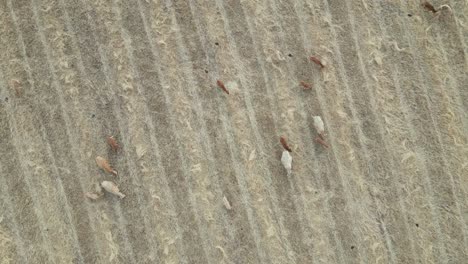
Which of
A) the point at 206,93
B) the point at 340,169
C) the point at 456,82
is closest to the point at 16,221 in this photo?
the point at 206,93

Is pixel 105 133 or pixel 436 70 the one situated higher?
pixel 436 70

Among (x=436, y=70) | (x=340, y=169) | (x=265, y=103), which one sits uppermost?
(x=436, y=70)

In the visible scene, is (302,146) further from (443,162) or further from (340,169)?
(443,162)

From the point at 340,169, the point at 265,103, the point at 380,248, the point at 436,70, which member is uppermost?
the point at 436,70

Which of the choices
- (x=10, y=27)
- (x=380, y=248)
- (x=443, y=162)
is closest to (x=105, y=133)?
(x=10, y=27)

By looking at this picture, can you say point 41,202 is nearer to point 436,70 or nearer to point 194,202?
point 194,202

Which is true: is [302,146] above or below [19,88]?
below
